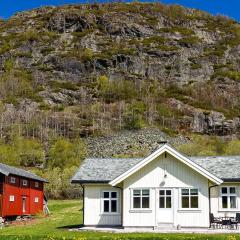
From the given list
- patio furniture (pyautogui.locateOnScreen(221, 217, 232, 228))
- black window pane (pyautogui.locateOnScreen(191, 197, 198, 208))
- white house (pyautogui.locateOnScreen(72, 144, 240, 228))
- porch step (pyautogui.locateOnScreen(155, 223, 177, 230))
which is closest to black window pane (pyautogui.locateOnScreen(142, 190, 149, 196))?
white house (pyautogui.locateOnScreen(72, 144, 240, 228))

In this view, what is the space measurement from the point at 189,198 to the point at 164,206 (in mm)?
1497

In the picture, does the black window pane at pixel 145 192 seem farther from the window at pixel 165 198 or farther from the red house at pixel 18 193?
the red house at pixel 18 193

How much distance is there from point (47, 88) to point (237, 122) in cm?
5374

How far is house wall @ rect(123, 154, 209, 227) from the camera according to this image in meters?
28.5

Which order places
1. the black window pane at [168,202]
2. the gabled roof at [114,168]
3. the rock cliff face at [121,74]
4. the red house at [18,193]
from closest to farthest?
the gabled roof at [114,168] → the black window pane at [168,202] → the red house at [18,193] → the rock cliff face at [121,74]

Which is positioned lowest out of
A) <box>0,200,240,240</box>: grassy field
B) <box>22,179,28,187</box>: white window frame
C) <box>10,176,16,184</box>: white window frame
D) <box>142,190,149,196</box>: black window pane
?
<box>0,200,240,240</box>: grassy field

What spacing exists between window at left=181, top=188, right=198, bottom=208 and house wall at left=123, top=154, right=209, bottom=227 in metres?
0.25

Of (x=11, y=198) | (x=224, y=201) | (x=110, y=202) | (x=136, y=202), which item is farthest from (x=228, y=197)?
(x=11, y=198)

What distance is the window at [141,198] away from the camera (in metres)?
29.2

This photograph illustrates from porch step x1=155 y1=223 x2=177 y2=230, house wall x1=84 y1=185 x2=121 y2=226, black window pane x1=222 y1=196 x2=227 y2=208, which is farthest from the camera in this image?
house wall x1=84 y1=185 x2=121 y2=226

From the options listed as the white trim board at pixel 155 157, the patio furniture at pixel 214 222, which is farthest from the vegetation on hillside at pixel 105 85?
the patio furniture at pixel 214 222

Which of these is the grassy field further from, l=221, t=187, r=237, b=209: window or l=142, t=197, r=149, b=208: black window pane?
l=221, t=187, r=237, b=209: window

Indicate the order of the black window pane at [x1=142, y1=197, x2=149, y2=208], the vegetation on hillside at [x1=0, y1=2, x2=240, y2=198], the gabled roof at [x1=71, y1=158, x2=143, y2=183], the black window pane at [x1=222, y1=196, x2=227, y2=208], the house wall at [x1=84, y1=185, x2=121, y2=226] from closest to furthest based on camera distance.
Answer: the black window pane at [x1=142, y1=197, x2=149, y2=208]
the black window pane at [x1=222, y1=196, x2=227, y2=208]
the house wall at [x1=84, y1=185, x2=121, y2=226]
the gabled roof at [x1=71, y1=158, x2=143, y2=183]
the vegetation on hillside at [x1=0, y1=2, x2=240, y2=198]

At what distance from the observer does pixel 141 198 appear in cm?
2934
